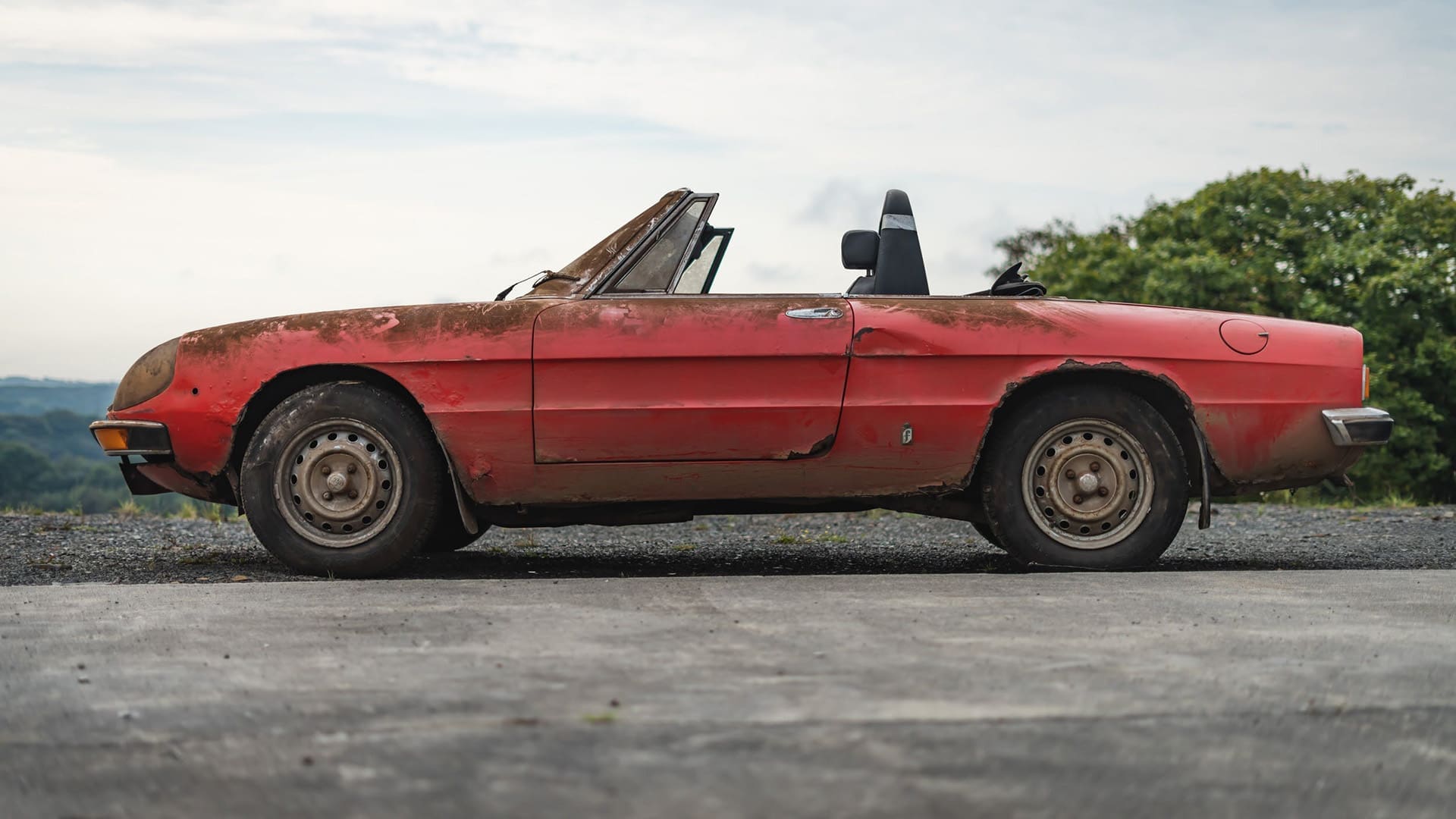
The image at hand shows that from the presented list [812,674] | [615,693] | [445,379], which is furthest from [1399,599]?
[445,379]

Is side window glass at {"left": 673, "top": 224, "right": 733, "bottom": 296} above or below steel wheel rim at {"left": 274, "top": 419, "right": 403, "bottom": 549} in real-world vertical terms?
above

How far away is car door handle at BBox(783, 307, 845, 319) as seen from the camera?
559 centimetres

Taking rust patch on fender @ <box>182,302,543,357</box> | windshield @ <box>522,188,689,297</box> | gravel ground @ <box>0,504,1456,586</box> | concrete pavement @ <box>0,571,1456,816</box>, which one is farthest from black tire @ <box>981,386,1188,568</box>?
rust patch on fender @ <box>182,302,543,357</box>

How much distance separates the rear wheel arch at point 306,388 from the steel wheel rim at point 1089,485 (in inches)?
88.8

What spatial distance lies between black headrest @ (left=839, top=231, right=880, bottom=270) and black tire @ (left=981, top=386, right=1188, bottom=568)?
0.99 meters

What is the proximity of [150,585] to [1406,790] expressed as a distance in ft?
14.0

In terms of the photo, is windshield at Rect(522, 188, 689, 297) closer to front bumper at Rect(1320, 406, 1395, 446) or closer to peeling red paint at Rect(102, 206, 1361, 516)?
peeling red paint at Rect(102, 206, 1361, 516)

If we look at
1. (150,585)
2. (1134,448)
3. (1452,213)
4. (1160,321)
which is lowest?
(150,585)

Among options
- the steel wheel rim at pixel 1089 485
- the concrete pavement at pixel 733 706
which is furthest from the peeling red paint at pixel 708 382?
the concrete pavement at pixel 733 706

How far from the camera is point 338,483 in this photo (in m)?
5.64

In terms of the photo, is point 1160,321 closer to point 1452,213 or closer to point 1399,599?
point 1399,599

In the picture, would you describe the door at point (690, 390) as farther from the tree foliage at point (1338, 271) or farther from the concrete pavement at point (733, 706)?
the tree foliage at point (1338, 271)

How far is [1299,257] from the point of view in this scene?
3216cm

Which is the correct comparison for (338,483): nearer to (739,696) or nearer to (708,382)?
(708,382)
